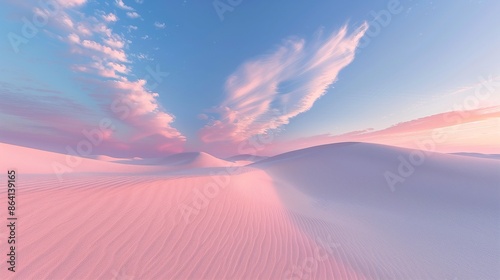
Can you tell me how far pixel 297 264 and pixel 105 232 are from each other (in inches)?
148

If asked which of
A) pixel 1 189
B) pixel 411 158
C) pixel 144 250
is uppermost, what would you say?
pixel 1 189

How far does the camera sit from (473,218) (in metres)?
10.2

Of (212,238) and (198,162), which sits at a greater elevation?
(198,162)

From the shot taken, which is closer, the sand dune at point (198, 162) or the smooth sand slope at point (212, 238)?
the smooth sand slope at point (212, 238)

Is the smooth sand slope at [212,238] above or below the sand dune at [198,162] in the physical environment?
below

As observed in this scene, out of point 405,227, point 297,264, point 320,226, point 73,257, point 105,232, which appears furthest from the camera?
point 405,227

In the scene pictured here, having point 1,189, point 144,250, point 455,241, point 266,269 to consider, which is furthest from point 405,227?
point 1,189

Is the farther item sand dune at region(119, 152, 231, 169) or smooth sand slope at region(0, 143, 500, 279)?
sand dune at region(119, 152, 231, 169)

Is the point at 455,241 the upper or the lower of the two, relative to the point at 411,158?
lower

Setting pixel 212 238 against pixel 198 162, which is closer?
pixel 212 238

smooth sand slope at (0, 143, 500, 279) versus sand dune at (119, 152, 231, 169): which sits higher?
sand dune at (119, 152, 231, 169)

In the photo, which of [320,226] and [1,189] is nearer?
[1,189]

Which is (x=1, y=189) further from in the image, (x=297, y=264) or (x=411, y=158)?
(x=411, y=158)

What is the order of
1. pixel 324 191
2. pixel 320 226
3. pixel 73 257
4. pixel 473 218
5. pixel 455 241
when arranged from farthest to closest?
pixel 324 191 < pixel 473 218 < pixel 455 241 < pixel 320 226 < pixel 73 257
